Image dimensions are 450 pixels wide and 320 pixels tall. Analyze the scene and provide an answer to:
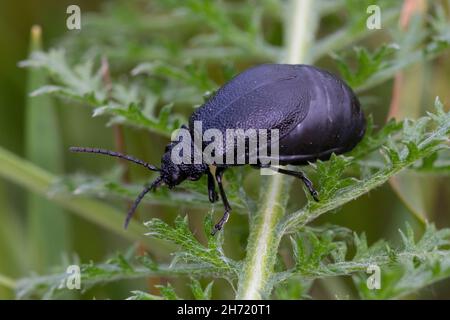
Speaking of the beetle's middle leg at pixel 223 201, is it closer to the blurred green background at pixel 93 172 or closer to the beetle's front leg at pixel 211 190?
the beetle's front leg at pixel 211 190

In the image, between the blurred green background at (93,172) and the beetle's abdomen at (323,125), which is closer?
the beetle's abdomen at (323,125)

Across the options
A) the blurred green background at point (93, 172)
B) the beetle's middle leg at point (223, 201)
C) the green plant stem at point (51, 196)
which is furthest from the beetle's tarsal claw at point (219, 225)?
the green plant stem at point (51, 196)

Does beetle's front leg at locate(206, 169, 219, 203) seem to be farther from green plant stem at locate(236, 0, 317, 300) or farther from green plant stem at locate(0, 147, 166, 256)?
green plant stem at locate(0, 147, 166, 256)

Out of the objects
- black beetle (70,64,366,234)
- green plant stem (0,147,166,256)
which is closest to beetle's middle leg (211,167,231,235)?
black beetle (70,64,366,234)

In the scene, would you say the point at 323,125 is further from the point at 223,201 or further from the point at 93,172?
the point at 93,172

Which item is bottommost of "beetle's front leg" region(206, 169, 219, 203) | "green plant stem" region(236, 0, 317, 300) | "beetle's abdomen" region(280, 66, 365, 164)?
"green plant stem" region(236, 0, 317, 300)

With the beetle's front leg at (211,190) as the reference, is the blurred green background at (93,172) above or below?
above

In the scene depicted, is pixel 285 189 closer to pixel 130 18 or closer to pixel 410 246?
pixel 410 246

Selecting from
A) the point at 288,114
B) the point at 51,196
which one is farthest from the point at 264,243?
the point at 51,196

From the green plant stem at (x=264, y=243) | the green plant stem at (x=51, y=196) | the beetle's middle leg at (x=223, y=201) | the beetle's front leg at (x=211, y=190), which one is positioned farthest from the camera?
the green plant stem at (x=51, y=196)
